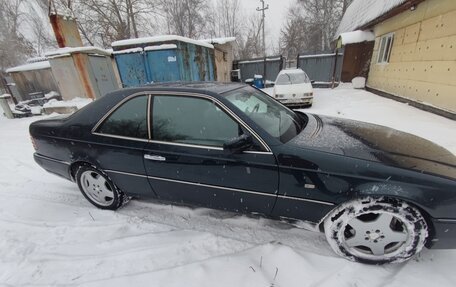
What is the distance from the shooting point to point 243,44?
36.0 meters

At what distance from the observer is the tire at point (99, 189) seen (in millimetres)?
2846

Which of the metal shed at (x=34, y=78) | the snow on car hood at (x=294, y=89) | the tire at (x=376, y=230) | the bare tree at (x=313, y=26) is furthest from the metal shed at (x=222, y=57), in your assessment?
the bare tree at (x=313, y=26)

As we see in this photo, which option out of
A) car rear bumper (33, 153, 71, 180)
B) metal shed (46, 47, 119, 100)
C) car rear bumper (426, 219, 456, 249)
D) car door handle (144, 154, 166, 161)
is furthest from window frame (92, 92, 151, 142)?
metal shed (46, 47, 119, 100)

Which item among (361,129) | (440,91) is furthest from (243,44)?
(361,129)

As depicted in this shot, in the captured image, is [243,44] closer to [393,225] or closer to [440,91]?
[440,91]

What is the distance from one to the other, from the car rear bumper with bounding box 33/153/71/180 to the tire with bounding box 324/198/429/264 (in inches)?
121

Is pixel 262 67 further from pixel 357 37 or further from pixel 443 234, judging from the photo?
pixel 443 234

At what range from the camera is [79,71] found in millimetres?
8508

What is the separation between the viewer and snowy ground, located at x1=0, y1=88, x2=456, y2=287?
1.94m

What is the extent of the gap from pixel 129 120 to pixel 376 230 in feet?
8.41

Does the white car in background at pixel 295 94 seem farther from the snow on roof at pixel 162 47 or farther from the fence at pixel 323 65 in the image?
the fence at pixel 323 65

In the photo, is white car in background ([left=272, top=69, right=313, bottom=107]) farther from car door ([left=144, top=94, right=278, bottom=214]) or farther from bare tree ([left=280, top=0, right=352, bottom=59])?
bare tree ([left=280, top=0, right=352, bottom=59])

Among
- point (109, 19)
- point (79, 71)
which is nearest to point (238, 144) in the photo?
point (79, 71)

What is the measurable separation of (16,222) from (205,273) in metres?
2.46
